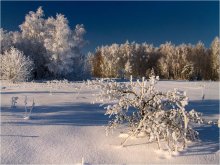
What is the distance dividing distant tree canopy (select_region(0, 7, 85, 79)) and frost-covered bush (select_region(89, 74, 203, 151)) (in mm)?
33397

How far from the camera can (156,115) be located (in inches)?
395

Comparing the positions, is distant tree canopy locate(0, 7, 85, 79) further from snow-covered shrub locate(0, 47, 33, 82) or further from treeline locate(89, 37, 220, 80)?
treeline locate(89, 37, 220, 80)

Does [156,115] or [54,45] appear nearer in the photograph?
[156,115]

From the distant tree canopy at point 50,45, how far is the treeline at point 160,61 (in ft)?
80.5

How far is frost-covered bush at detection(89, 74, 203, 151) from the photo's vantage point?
9.98 meters

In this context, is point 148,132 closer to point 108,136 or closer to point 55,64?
point 108,136

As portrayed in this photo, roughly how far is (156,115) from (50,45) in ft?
120

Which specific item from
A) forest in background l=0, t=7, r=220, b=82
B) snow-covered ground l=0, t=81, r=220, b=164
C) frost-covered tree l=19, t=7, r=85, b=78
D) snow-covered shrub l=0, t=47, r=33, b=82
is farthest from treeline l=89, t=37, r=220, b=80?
snow-covered ground l=0, t=81, r=220, b=164

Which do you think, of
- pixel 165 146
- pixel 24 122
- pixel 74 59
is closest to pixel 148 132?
pixel 165 146

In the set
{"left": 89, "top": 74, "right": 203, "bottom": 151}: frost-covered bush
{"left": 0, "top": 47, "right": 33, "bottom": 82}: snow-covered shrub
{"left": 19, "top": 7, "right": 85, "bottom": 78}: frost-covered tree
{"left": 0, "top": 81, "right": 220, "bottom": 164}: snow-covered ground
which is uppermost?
{"left": 19, "top": 7, "right": 85, "bottom": 78}: frost-covered tree

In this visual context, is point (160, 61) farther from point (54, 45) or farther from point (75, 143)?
point (75, 143)

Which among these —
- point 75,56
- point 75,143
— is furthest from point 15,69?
point 75,143

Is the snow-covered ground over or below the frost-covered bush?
below

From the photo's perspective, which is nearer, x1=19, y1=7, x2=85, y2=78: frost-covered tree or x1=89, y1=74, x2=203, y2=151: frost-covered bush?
x1=89, y1=74, x2=203, y2=151: frost-covered bush
